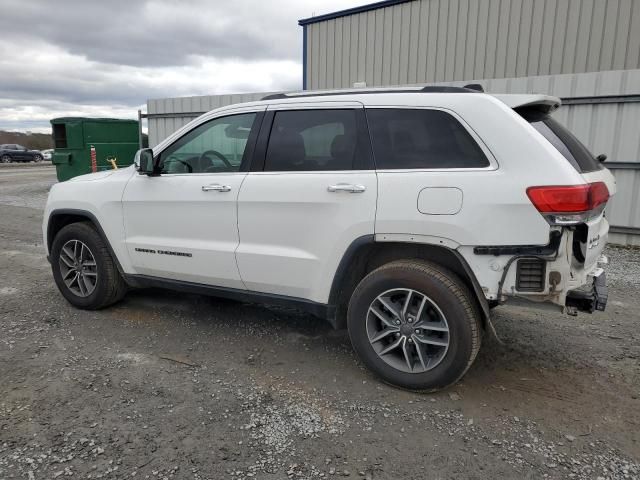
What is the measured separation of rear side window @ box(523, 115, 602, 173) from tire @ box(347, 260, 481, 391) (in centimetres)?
98

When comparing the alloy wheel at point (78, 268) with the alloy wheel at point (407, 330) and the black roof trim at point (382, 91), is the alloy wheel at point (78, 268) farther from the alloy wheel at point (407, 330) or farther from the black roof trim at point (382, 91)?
the alloy wheel at point (407, 330)

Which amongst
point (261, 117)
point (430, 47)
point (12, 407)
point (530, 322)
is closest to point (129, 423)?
point (12, 407)

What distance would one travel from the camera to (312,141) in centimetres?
356

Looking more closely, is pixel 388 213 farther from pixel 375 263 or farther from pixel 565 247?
pixel 565 247

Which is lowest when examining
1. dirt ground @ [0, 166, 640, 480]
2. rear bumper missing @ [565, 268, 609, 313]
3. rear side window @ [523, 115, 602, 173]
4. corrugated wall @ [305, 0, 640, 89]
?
dirt ground @ [0, 166, 640, 480]

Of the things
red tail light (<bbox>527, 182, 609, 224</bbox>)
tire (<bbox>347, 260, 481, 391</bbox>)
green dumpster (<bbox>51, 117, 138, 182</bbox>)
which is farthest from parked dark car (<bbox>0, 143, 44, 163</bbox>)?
red tail light (<bbox>527, 182, 609, 224</bbox>)

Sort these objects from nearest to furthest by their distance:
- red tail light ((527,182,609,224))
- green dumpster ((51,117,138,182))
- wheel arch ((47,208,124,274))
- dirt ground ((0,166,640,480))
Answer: dirt ground ((0,166,640,480))
red tail light ((527,182,609,224))
wheel arch ((47,208,124,274))
green dumpster ((51,117,138,182))

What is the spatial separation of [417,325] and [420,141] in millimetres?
1145

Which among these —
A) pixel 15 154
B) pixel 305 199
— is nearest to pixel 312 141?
pixel 305 199

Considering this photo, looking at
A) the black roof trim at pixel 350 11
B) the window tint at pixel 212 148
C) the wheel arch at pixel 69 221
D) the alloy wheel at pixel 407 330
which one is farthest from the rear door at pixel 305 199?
the black roof trim at pixel 350 11

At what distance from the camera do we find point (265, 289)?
3.69m

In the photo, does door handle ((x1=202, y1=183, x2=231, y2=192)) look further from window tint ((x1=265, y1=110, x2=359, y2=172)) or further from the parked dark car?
the parked dark car

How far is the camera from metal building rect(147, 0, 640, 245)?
7.73m

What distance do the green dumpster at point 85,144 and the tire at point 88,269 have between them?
34.2 ft
